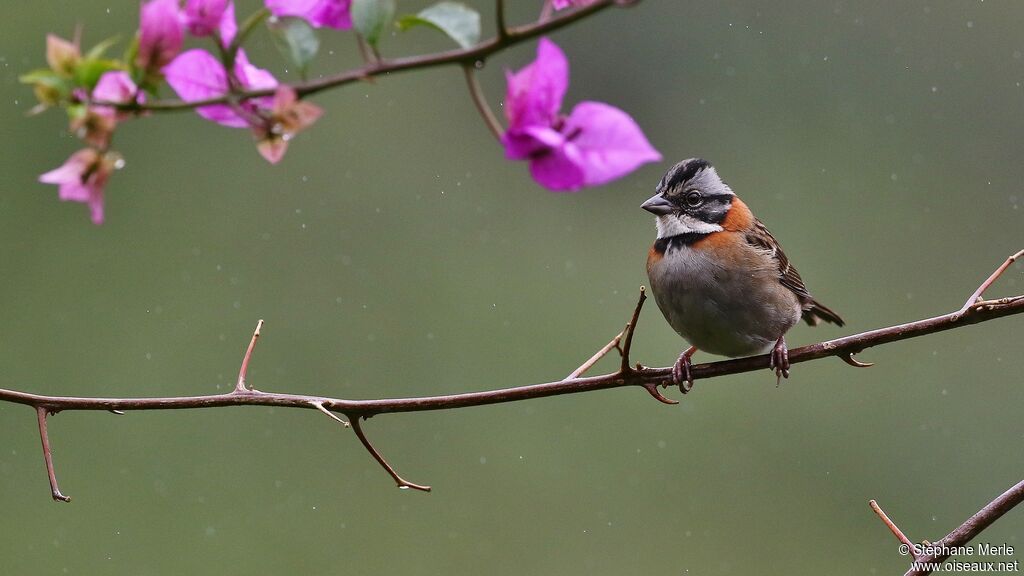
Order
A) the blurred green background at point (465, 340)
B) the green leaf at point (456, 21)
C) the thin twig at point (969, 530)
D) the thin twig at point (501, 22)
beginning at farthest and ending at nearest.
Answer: the blurred green background at point (465, 340)
the thin twig at point (969, 530)
the green leaf at point (456, 21)
the thin twig at point (501, 22)

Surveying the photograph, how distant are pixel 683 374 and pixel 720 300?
94 centimetres

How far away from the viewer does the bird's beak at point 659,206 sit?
11.8 ft

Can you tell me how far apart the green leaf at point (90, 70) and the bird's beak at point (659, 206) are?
2.60 metres

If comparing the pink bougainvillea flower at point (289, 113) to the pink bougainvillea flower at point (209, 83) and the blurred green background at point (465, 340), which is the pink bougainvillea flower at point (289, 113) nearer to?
the pink bougainvillea flower at point (209, 83)

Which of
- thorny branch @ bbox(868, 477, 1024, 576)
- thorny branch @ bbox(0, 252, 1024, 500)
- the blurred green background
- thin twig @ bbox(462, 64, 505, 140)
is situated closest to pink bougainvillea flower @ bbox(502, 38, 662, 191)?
thin twig @ bbox(462, 64, 505, 140)

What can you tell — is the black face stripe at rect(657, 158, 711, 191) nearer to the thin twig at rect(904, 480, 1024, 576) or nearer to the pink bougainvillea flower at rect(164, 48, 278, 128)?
the thin twig at rect(904, 480, 1024, 576)

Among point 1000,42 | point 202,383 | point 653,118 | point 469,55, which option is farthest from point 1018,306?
point 1000,42

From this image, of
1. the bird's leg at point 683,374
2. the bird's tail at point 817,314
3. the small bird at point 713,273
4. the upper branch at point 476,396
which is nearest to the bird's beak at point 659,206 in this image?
the small bird at point 713,273

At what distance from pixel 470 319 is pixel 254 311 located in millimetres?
2186

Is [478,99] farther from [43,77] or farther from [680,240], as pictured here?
[680,240]

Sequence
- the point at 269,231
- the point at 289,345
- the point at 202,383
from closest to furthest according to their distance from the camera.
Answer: the point at 202,383 → the point at 289,345 → the point at 269,231

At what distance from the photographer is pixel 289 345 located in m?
11.9

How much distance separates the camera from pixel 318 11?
47.8 inches

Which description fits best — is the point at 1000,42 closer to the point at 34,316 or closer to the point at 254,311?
the point at 254,311
